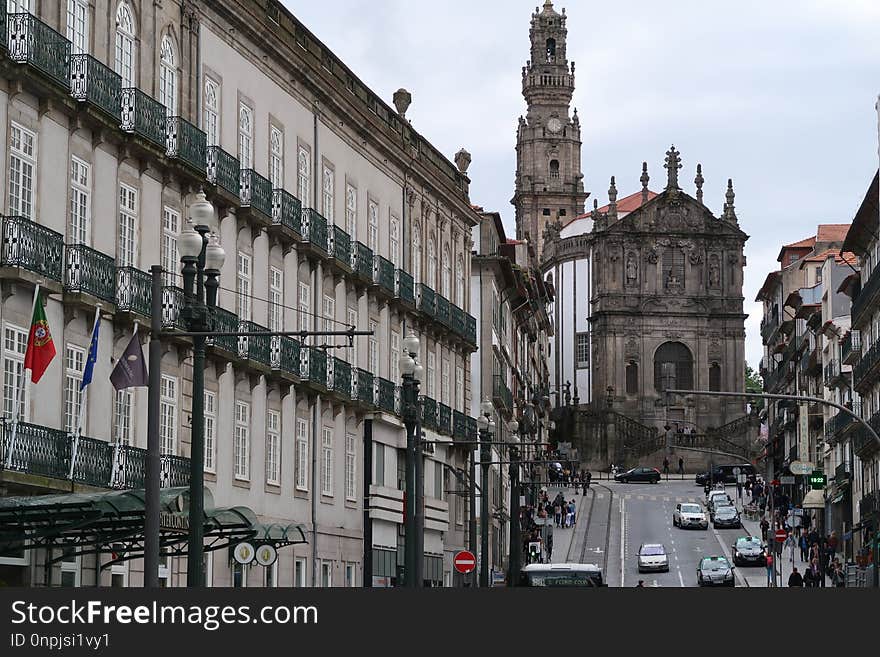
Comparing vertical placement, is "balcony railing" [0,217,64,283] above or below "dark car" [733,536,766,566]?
above

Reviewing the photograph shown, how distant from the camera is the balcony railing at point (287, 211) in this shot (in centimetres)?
4747

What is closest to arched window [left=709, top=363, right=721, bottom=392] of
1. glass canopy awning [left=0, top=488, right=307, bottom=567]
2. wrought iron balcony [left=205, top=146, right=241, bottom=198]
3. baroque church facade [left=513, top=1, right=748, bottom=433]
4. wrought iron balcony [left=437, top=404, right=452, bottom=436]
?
baroque church facade [left=513, top=1, right=748, bottom=433]

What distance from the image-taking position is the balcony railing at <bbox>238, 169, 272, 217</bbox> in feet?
148

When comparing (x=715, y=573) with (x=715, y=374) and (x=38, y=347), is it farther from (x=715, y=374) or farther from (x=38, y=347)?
(x=715, y=374)

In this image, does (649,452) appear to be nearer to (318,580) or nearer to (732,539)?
(732,539)

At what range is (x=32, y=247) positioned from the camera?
Answer: 33.8m

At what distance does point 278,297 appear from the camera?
48.3 meters

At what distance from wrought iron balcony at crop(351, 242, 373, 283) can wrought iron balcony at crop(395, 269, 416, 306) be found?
2.84 metres

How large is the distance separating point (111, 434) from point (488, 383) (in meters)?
51.4

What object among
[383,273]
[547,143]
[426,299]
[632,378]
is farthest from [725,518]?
[547,143]

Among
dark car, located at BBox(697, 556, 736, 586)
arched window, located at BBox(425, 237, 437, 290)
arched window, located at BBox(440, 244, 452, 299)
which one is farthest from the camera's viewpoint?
dark car, located at BBox(697, 556, 736, 586)

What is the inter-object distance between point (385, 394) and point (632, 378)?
4562 inches

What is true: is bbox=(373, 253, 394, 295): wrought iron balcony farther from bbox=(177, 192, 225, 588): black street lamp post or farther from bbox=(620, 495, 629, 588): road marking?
bbox=(620, 495, 629, 588): road marking

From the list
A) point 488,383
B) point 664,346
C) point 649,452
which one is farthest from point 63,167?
point 664,346
